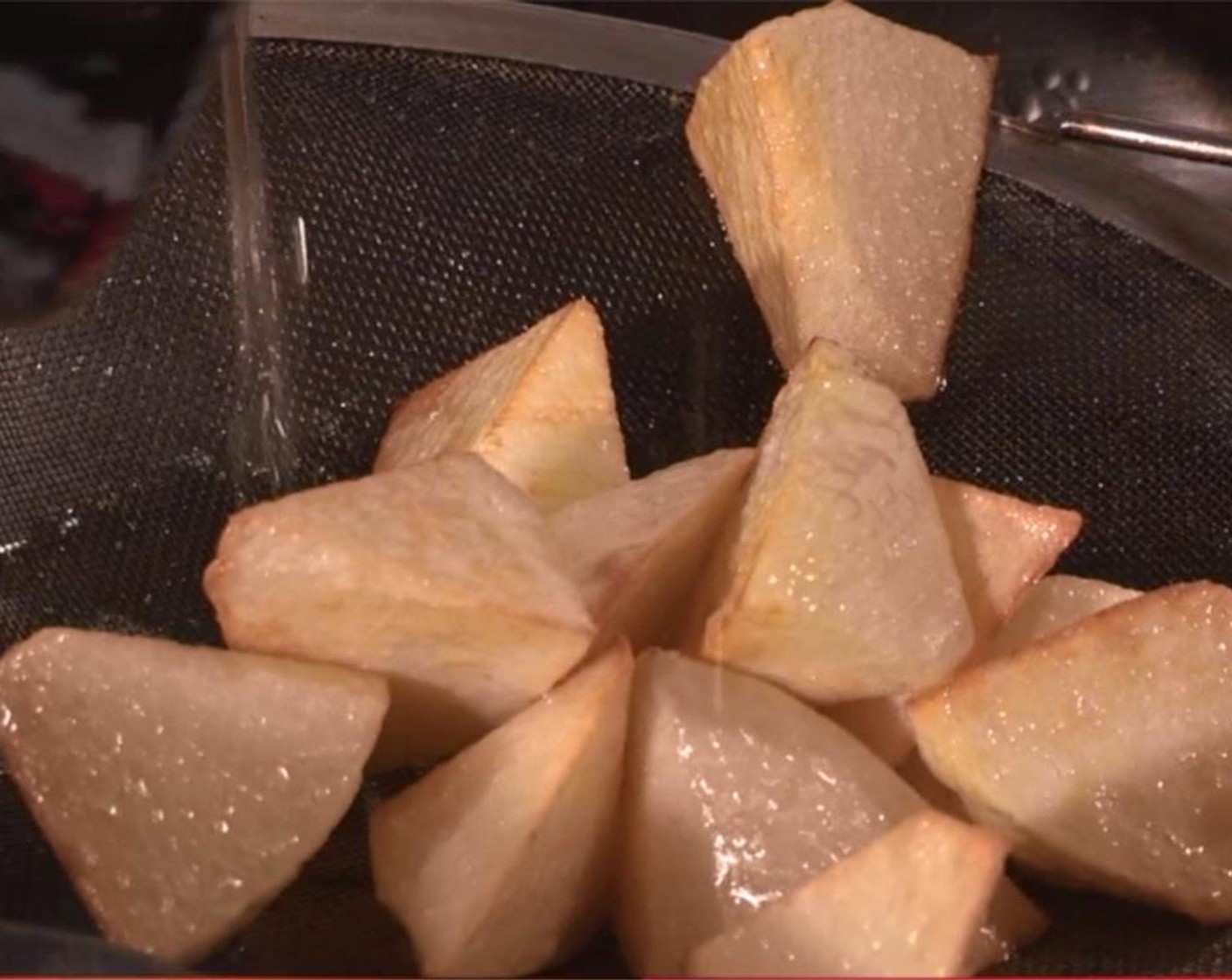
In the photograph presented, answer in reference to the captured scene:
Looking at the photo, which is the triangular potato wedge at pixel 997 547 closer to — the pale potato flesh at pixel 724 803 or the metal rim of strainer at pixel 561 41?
the pale potato flesh at pixel 724 803

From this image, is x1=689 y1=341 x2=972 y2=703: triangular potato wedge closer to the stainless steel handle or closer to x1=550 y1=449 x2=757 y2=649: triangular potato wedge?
x1=550 y1=449 x2=757 y2=649: triangular potato wedge

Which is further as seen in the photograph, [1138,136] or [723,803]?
[1138,136]

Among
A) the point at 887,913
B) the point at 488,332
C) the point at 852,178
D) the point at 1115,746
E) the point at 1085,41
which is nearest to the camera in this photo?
the point at 887,913

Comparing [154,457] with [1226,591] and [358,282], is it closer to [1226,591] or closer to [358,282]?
[358,282]

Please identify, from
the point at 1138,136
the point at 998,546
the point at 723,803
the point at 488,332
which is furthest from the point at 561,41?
the point at 723,803

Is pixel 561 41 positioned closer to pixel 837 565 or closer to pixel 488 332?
pixel 488 332

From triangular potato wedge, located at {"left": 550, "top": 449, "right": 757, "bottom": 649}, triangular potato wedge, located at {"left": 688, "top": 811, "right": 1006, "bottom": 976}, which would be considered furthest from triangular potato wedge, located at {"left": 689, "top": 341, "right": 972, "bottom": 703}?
triangular potato wedge, located at {"left": 688, "top": 811, "right": 1006, "bottom": 976}
